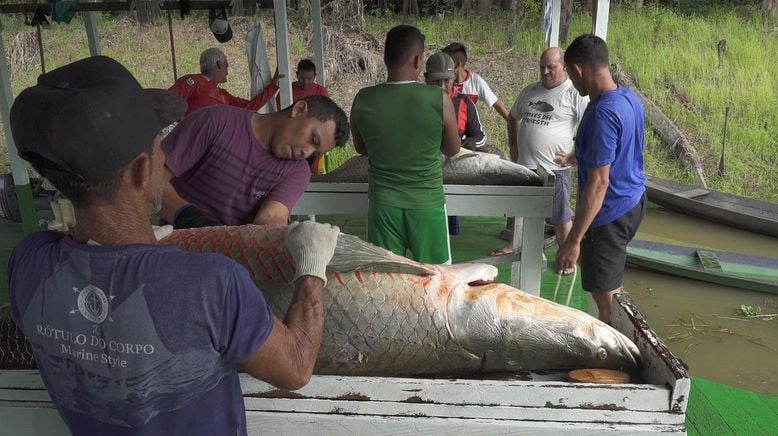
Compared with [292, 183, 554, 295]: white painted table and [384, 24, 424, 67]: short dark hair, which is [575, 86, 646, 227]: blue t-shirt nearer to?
[292, 183, 554, 295]: white painted table

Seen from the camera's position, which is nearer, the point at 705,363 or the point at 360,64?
the point at 705,363

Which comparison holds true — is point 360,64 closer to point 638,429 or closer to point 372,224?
point 372,224

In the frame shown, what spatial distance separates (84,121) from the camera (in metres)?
1.08

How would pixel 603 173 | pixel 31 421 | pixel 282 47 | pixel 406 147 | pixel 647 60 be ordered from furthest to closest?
pixel 647 60 < pixel 282 47 < pixel 406 147 < pixel 603 173 < pixel 31 421

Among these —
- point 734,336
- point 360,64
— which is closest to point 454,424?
point 734,336

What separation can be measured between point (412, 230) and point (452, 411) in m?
2.08

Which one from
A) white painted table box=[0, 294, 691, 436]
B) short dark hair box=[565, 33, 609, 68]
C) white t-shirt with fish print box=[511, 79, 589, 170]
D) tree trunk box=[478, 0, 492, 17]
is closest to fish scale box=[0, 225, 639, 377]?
white painted table box=[0, 294, 691, 436]

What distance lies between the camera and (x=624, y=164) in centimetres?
329

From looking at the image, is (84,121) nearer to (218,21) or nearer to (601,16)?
(601,16)

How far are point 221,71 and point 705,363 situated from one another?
4820mm

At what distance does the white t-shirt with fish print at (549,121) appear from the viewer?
4727 mm

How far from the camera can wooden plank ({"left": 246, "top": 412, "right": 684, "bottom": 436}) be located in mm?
1405

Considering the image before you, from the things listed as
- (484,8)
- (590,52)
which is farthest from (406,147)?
(484,8)

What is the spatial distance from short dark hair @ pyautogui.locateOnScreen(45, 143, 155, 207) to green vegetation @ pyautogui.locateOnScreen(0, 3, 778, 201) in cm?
879
